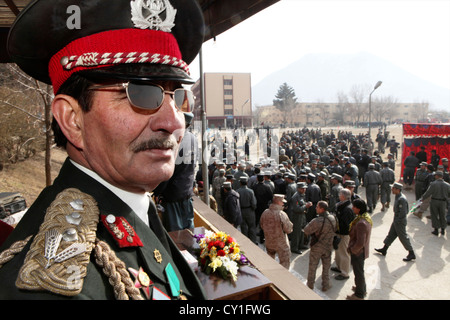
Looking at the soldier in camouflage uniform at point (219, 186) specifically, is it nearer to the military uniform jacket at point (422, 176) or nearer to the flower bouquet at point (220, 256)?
the flower bouquet at point (220, 256)

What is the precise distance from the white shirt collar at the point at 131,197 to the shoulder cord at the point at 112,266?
10.9 inches

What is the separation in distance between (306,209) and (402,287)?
319cm

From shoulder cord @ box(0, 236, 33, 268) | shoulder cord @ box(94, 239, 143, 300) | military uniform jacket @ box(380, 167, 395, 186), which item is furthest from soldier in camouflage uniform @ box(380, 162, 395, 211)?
shoulder cord @ box(0, 236, 33, 268)

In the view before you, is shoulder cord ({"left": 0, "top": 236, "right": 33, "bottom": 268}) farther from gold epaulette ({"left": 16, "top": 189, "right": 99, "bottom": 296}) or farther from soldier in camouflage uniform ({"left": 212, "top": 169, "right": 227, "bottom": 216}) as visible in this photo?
soldier in camouflage uniform ({"left": 212, "top": 169, "right": 227, "bottom": 216})

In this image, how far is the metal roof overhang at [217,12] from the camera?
305 cm

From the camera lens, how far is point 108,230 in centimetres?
114

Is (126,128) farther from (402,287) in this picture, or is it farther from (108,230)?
(402,287)

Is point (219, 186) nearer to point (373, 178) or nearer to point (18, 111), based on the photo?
point (373, 178)

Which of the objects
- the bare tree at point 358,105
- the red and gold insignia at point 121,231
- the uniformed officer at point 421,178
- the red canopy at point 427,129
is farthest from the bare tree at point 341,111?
the red and gold insignia at point 121,231

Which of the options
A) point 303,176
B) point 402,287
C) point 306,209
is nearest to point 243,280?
point 402,287

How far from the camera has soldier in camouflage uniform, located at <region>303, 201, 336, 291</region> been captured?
20.4 ft

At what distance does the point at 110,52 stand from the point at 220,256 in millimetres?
2618

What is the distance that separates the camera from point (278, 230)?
261 inches
